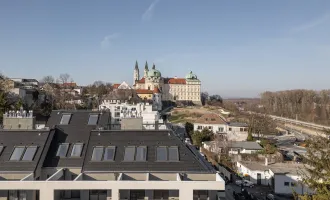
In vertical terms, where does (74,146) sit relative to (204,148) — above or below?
above

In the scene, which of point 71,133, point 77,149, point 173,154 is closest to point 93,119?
point 71,133

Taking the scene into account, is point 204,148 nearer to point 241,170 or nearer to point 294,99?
point 241,170

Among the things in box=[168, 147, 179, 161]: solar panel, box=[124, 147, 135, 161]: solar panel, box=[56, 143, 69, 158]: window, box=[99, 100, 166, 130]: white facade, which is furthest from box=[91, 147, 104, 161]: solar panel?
box=[99, 100, 166, 130]: white facade

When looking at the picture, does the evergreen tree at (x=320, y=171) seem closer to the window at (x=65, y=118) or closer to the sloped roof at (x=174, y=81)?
the window at (x=65, y=118)

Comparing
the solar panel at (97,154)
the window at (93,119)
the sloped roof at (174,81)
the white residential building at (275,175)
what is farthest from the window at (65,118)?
the sloped roof at (174,81)

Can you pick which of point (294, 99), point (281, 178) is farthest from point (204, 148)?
A: point (294, 99)

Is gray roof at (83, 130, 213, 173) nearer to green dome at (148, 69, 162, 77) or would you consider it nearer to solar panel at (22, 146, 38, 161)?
solar panel at (22, 146, 38, 161)
